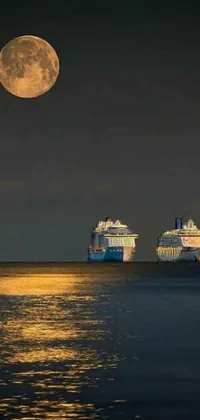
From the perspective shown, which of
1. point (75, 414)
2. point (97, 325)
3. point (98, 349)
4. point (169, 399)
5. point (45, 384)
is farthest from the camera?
point (97, 325)

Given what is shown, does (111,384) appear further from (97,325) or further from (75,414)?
(97,325)

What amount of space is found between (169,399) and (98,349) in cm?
1393

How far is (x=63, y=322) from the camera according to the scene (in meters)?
57.3

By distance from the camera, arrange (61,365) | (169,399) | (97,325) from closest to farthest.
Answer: (169,399) → (61,365) → (97,325)

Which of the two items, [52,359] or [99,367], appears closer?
[99,367]

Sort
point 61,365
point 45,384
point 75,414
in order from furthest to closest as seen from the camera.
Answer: point 61,365, point 45,384, point 75,414

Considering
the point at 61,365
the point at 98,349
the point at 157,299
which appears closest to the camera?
the point at 61,365

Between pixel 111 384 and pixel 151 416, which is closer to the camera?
pixel 151 416

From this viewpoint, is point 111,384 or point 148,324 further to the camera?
point 148,324

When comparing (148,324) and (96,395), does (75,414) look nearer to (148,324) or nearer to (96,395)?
(96,395)

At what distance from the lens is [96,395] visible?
26.7 metres

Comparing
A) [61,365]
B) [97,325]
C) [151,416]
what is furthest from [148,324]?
[151,416]

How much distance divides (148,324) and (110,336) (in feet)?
34.5

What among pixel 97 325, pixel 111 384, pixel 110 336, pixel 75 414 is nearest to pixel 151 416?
pixel 75 414
